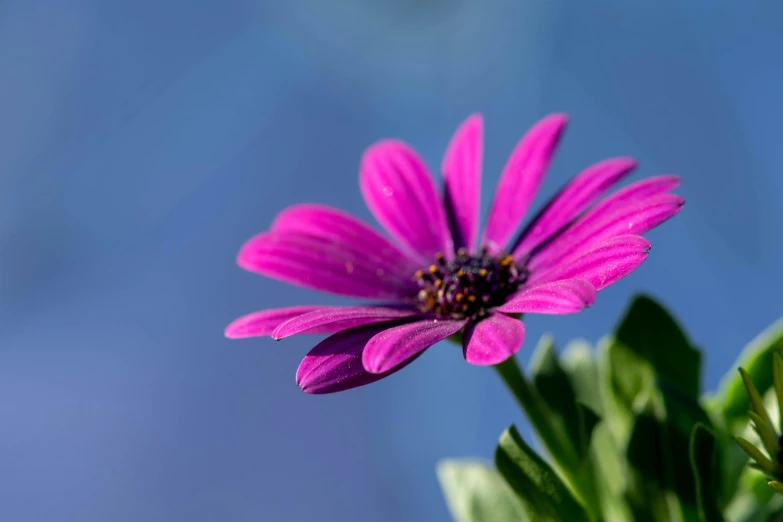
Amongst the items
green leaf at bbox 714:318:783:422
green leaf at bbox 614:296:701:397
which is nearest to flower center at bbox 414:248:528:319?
green leaf at bbox 614:296:701:397

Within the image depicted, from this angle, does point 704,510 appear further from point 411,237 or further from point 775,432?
point 411,237

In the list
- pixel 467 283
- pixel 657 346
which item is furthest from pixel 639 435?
pixel 467 283

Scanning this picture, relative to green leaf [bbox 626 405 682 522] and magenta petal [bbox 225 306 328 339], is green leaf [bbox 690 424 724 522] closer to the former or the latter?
green leaf [bbox 626 405 682 522]

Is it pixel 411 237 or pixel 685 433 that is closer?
pixel 685 433

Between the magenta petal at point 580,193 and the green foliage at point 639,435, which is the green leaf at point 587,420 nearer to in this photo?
the green foliage at point 639,435

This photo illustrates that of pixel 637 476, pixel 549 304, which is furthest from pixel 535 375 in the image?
pixel 549 304

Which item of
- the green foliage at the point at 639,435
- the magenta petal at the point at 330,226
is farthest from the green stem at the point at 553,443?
the magenta petal at the point at 330,226
